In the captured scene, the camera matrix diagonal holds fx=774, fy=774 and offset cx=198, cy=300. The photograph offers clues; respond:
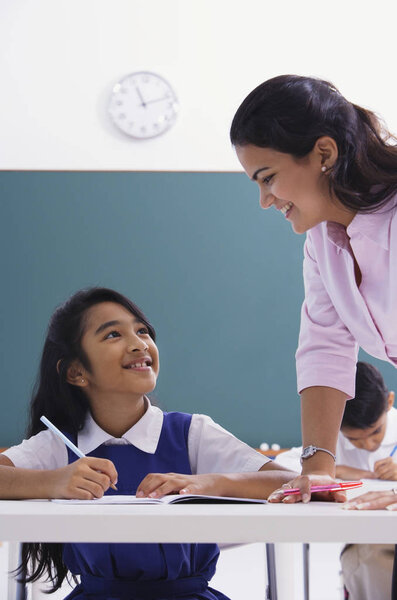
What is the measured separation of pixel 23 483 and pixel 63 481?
11 centimetres

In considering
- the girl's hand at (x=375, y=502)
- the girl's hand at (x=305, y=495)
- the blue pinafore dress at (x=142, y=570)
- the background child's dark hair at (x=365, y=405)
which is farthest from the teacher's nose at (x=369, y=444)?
the girl's hand at (x=375, y=502)

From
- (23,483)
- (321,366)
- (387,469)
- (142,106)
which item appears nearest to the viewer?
(23,483)

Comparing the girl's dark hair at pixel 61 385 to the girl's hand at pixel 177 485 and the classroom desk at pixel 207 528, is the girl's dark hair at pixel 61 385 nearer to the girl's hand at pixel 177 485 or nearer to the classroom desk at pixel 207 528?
the girl's hand at pixel 177 485

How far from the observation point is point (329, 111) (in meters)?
1.31

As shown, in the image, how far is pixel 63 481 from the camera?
3.68ft

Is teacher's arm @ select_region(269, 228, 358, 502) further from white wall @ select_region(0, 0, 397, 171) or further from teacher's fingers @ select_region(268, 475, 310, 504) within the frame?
white wall @ select_region(0, 0, 397, 171)

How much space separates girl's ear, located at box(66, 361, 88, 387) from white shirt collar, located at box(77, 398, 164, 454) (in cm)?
13

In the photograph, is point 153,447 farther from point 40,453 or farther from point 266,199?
point 266,199

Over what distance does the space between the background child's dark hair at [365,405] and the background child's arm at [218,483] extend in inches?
56.2

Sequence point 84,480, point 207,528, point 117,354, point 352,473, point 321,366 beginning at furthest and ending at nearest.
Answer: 1. point 352,473
2. point 117,354
3. point 321,366
4. point 84,480
5. point 207,528

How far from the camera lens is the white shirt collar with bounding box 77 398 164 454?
1.48m

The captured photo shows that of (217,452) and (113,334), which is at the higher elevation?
(113,334)

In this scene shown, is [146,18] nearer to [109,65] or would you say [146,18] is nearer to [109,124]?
[109,65]

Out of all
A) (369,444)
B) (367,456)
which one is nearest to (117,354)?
(369,444)
